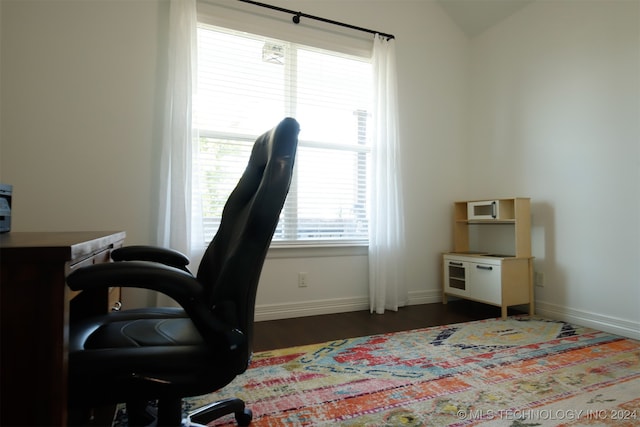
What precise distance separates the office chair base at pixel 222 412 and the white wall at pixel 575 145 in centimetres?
257

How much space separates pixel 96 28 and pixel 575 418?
133 inches

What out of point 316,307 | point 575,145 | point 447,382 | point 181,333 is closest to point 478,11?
point 575,145

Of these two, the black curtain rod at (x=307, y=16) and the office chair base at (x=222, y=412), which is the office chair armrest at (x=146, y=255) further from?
the black curtain rod at (x=307, y=16)

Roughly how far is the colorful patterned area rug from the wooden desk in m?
0.75

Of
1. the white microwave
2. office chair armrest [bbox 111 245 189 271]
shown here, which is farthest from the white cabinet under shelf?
office chair armrest [bbox 111 245 189 271]

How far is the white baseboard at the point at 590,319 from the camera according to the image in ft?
7.79

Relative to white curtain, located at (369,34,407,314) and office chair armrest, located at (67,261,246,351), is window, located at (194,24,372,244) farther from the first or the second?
office chair armrest, located at (67,261,246,351)

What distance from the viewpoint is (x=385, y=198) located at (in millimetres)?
3086

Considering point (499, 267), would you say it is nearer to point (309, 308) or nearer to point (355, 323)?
point (355, 323)

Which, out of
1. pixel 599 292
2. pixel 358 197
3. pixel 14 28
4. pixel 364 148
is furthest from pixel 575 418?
pixel 14 28

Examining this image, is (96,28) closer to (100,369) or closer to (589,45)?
(100,369)

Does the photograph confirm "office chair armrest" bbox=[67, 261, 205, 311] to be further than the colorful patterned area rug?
No

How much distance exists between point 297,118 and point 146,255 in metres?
1.90

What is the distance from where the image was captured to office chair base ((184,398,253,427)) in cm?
121
